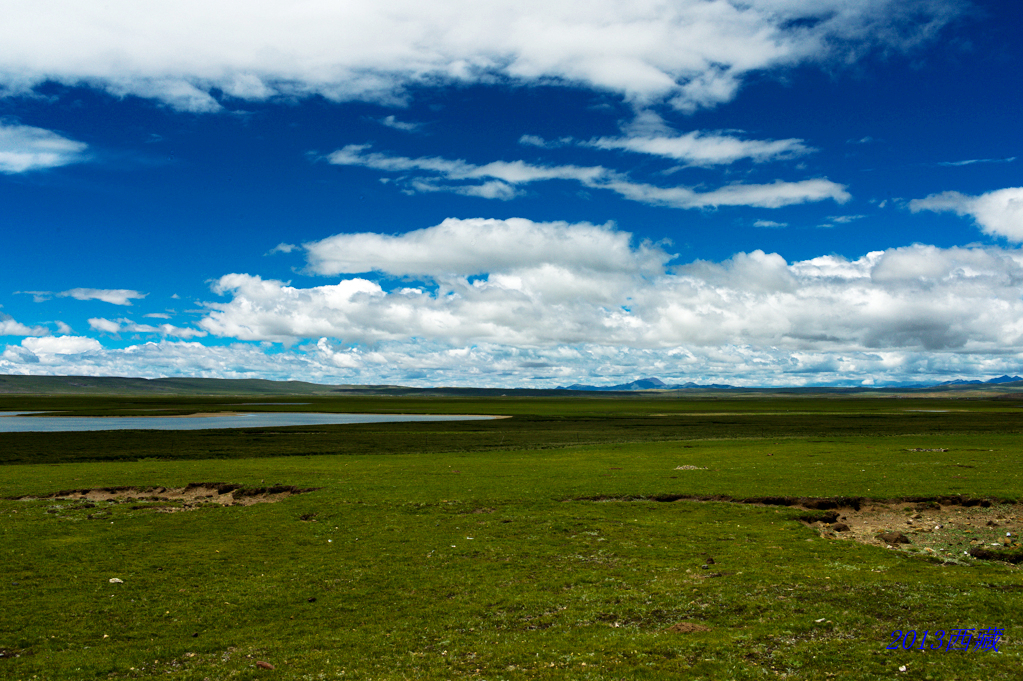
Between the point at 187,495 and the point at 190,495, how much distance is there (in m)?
0.17

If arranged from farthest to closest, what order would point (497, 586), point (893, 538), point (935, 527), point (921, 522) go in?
1. point (921, 522)
2. point (935, 527)
3. point (893, 538)
4. point (497, 586)

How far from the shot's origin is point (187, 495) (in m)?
33.7

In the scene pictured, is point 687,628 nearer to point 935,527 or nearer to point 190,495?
point 935,527

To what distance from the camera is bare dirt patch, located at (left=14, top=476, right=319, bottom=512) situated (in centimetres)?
3142

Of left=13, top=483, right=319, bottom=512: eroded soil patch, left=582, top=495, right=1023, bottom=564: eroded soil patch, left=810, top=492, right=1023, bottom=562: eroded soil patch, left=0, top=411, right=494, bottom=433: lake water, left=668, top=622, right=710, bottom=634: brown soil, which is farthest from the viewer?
left=0, top=411, right=494, bottom=433: lake water

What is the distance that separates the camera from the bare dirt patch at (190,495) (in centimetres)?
3142

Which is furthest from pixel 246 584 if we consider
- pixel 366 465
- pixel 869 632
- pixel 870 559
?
pixel 366 465

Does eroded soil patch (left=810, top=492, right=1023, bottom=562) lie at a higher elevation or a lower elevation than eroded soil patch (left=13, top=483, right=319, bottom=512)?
higher

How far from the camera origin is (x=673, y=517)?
2578 cm

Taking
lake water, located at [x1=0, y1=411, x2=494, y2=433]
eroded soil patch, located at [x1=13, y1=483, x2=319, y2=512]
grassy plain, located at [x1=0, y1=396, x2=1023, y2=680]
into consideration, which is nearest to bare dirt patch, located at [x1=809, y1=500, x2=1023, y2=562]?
grassy plain, located at [x1=0, y1=396, x2=1023, y2=680]

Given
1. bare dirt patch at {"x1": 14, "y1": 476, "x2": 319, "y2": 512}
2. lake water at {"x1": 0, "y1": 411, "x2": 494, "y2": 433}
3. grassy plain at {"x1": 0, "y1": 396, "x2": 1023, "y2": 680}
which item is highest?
grassy plain at {"x1": 0, "y1": 396, "x2": 1023, "y2": 680}

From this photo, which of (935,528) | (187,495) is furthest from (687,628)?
(187,495)

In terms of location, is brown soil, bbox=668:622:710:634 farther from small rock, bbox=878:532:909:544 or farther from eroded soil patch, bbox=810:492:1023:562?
small rock, bbox=878:532:909:544

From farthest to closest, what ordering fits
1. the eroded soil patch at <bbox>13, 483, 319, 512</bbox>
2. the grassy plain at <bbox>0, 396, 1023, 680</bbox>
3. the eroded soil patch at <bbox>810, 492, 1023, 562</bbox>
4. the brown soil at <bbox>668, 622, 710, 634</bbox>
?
the eroded soil patch at <bbox>13, 483, 319, 512</bbox>
the eroded soil patch at <bbox>810, 492, 1023, 562</bbox>
the brown soil at <bbox>668, 622, 710, 634</bbox>
the grassy plain at <bbox>0, 396, 1023, 680</bbox>
